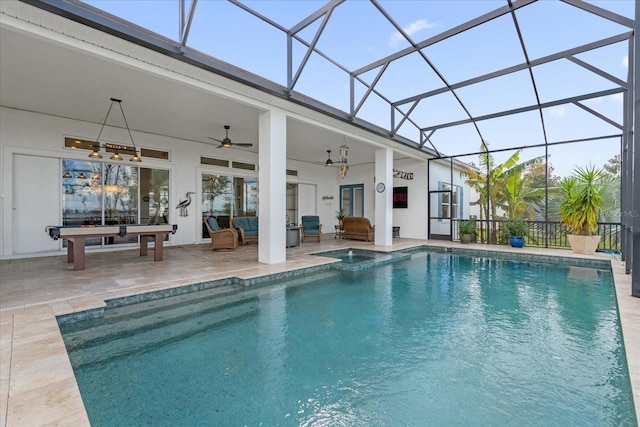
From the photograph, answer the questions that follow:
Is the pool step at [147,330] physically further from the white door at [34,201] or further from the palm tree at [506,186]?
the palm tree at [506,186]

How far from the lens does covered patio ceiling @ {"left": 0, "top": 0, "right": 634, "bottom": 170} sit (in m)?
4.32

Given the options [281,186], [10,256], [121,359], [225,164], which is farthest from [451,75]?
[10,256]

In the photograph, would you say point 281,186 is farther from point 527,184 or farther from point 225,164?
point 527,184

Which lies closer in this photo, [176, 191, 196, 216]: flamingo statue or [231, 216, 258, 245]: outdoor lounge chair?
[176, 191, 196, 216]: flamingo statue

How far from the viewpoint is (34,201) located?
677cm

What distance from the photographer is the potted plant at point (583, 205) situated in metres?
7.34

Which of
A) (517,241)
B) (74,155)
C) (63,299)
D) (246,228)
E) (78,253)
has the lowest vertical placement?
(63,299)

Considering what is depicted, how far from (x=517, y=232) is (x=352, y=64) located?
702 centimetres

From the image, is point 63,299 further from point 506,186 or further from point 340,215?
point 506,186

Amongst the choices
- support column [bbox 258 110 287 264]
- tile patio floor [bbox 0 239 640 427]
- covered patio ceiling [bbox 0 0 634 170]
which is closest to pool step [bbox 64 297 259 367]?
tile patio floor [bbox 0 239 640 427]

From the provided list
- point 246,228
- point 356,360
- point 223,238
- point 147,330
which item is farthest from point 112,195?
point 356,360

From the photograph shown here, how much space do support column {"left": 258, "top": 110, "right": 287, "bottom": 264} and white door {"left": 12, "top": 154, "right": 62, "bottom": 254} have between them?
505 centimetres

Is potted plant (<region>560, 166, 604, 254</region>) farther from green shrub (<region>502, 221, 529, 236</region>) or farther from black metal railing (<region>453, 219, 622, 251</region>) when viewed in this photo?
green shrub (<region>502, 221, 529, 236</region>)

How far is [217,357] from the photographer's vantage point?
2.64 metres
